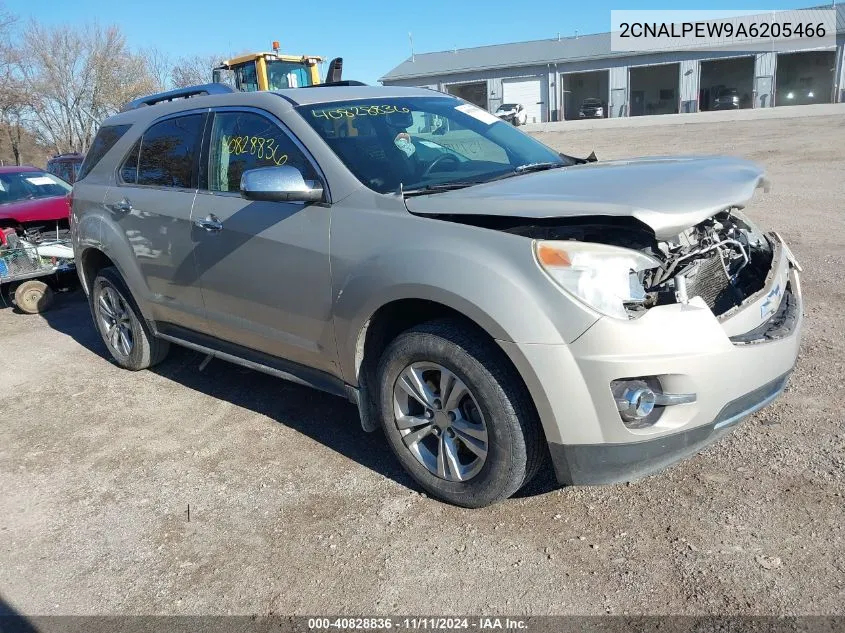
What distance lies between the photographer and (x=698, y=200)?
276 centimetres

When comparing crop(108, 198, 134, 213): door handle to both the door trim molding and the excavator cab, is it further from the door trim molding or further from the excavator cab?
the excavator cab

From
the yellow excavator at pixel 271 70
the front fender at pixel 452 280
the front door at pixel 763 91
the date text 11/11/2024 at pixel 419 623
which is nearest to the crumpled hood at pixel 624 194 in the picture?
the front fender at pixel 452 280

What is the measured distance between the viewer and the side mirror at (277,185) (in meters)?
3.24

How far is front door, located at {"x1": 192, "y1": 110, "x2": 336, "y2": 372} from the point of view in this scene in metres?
3.43

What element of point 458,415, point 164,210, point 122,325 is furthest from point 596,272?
point 122,325

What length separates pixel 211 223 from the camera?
3.92m

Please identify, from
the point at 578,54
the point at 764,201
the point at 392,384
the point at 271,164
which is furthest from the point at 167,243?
the point at 578,54

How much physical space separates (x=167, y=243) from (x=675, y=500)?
324 centimetres

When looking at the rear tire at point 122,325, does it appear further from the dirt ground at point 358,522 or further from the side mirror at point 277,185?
the side mirror at point 277,185

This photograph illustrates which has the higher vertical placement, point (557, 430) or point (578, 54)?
point (578, 54)

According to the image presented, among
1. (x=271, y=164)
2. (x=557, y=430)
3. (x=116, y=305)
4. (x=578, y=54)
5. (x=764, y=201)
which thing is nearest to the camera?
(x=557, y=430)

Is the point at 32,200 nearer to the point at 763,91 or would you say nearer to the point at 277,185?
the point at 277,185

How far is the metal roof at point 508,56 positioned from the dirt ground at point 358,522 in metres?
47.1

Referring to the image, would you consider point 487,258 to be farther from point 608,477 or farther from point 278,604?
point 278,604
